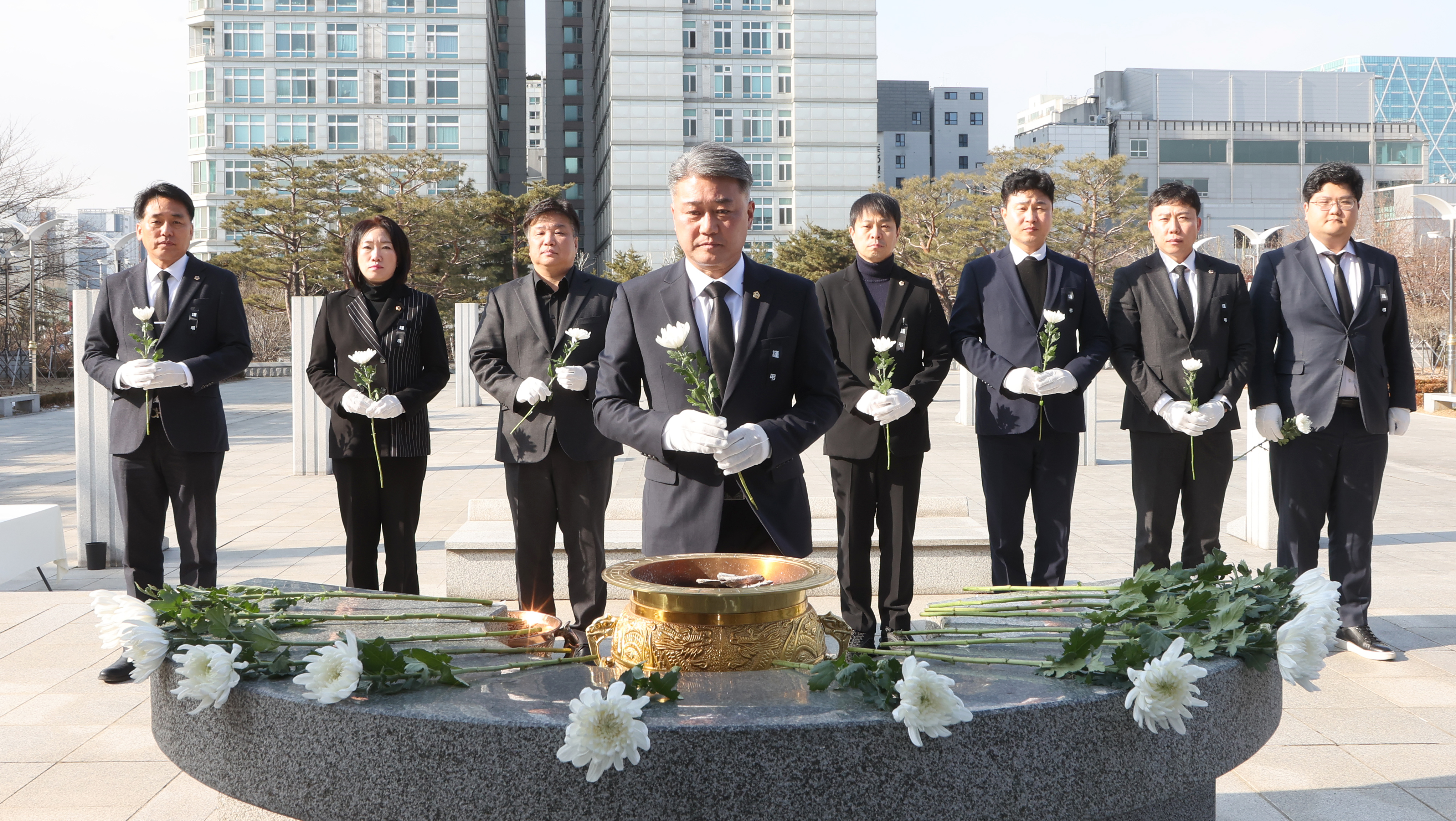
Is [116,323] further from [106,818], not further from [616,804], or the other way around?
[616,804]

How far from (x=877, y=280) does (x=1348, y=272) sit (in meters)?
2.15

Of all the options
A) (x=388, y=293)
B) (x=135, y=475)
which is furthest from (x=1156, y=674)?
(x=135, y=475)

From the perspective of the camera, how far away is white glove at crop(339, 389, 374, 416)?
4.43 metres

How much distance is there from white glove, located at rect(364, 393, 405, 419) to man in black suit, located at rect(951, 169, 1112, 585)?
94.4 inches

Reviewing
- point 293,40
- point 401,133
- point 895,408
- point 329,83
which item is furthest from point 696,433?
point 293,40

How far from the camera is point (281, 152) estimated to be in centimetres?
3916

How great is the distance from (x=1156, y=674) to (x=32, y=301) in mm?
27451

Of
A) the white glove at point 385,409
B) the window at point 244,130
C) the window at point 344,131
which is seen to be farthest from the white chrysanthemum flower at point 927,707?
the window at point 244,130

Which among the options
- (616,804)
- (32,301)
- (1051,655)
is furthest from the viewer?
(32,301)

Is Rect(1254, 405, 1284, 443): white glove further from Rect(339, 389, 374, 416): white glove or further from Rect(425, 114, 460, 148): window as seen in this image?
Rect(425, 114, 460, 148): window

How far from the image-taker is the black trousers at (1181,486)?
483 centimetres

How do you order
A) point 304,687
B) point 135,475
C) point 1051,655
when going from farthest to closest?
point 135,475 < point 1051,655 < point 304,687

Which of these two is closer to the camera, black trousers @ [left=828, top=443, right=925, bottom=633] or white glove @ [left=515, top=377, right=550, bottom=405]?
white glove @ [left=515, top=377, right=550, bottom=405]

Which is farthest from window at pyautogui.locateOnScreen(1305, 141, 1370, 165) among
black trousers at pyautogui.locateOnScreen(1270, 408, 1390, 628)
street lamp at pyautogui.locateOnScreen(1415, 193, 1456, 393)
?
black trousers at pyautogui.locateOnScreen(1270, 408, 1390, 628)
